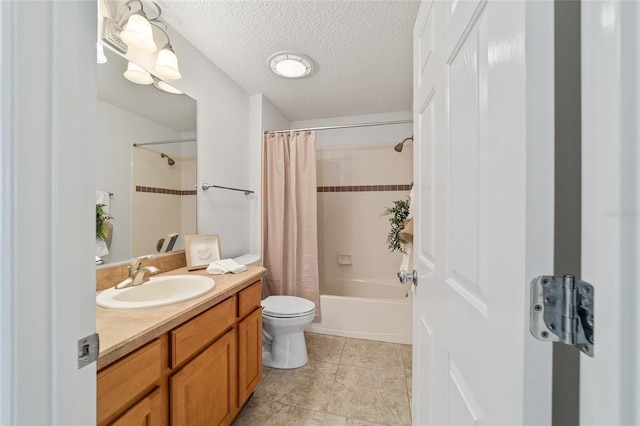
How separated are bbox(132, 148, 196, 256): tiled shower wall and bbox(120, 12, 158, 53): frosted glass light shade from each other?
529 millimetres

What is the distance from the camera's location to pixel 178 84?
1.57 metres

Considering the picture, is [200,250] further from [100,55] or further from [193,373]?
[100,55]

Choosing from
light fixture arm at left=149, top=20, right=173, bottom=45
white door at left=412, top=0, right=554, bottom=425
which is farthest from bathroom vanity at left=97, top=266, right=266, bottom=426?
light fixture arm at left=149, top=20, right=173, bottom=45

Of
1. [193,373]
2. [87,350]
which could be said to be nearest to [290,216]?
[193,373]

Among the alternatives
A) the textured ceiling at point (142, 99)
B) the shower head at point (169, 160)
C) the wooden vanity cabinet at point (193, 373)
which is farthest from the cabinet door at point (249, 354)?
the textured ceiling at point (142, 99)

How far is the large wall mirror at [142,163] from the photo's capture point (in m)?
1.22

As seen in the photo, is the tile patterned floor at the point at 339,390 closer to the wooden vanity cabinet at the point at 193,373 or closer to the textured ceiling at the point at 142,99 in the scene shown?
the wooden vanity cabinet at the point at 193,373

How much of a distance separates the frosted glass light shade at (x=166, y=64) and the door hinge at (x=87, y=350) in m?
1.48

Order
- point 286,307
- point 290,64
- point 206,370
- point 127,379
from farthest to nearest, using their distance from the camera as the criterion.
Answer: point 286,307
point 290,64
point 206,370
point 127,379

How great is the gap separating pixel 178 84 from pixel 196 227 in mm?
930

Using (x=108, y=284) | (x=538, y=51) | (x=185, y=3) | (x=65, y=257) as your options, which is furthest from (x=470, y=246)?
(x=185, y=3)

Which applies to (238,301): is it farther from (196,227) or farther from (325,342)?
(325,342)

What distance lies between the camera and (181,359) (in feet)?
3.13

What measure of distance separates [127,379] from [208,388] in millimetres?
449
